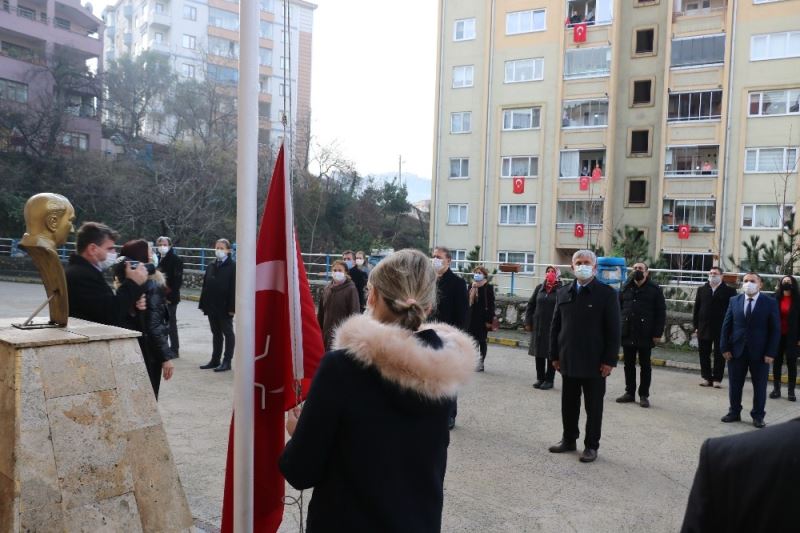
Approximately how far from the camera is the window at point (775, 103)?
30.1m

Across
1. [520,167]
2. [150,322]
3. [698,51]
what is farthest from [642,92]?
[150,322]

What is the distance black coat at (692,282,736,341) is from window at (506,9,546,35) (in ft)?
95.7

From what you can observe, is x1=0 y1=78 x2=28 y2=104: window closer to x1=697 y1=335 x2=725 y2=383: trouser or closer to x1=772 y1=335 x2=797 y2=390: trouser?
x1=697 y1=335 x2=725 y2=383: trouser

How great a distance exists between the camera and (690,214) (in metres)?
32.6

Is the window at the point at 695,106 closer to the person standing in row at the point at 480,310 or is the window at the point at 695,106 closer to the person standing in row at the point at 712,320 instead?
the person standing in row at the point at 712,320

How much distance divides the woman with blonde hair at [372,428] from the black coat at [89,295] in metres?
2.78

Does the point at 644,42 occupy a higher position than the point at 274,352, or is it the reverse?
the point at 644,42

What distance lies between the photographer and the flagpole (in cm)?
261

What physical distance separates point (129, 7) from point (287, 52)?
241 ft

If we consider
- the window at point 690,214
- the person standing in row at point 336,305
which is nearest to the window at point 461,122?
the window at point 690,214

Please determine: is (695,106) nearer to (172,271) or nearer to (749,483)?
(172,271)

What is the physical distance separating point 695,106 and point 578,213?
7.77 meters

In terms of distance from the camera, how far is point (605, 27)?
34188 millimetres

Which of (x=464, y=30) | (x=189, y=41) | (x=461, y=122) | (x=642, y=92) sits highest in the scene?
(x=189, y=41)
